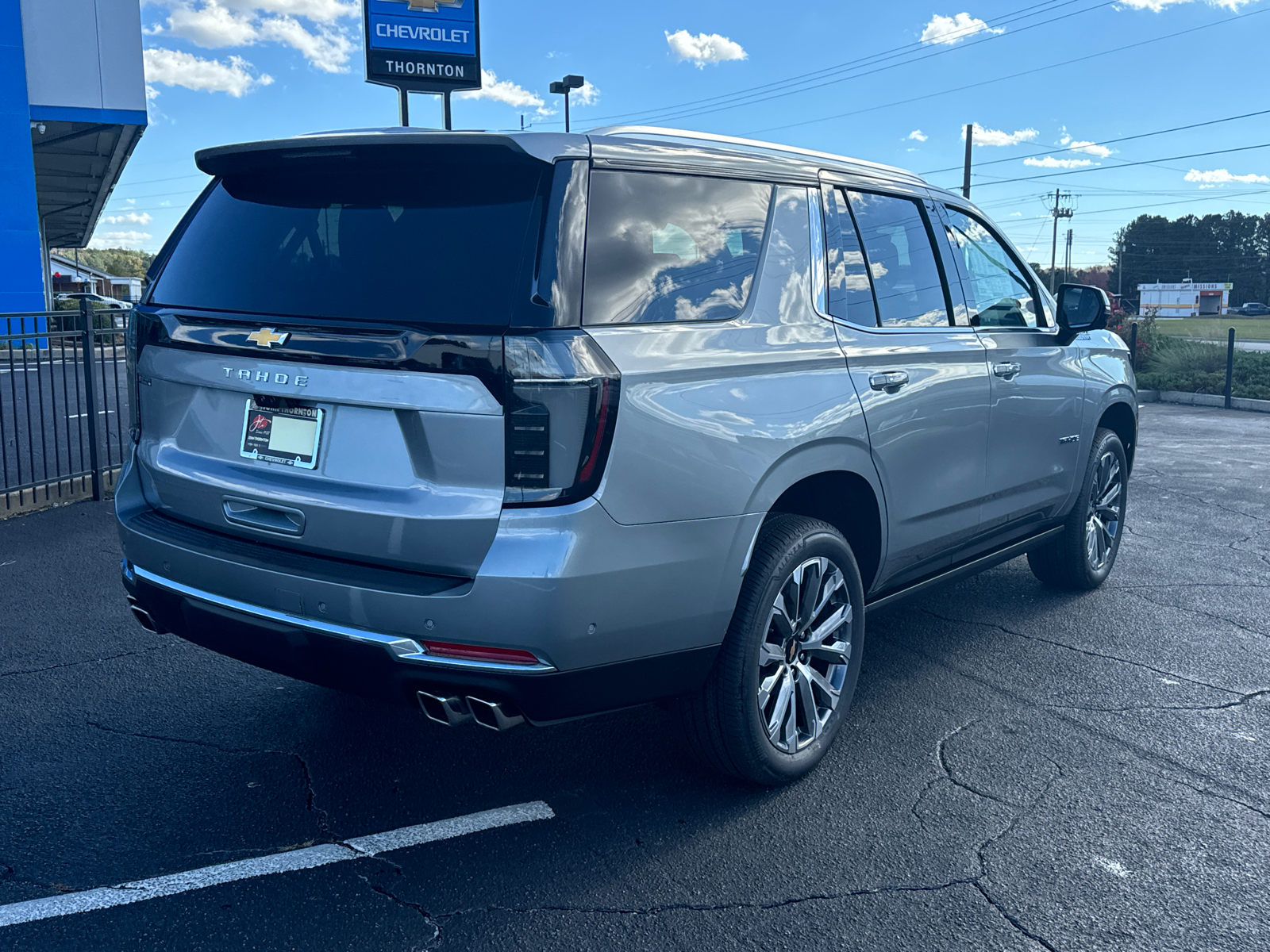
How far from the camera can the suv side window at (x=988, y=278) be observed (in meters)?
4.59

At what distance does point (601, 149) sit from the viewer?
2949mm

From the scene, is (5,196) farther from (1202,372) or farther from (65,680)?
(1202,372)

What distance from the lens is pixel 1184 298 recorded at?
10538 centimetres

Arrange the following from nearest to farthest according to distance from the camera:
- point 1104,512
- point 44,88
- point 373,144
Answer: point 373,144, point 1104,512, point 44,88

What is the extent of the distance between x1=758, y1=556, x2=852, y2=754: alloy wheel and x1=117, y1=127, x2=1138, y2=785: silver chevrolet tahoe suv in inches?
0.5

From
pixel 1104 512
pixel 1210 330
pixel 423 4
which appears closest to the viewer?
pixel 1104 512

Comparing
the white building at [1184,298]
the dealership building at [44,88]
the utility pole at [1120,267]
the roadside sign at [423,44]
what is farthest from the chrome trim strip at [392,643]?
the utility pole at [1120,267]

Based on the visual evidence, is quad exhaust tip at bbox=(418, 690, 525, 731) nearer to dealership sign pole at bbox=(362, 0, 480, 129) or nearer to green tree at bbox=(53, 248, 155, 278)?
dealership sign pole at bbox=(362, 0, 480, 129)

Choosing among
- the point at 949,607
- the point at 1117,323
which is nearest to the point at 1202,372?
the point at 1117,323

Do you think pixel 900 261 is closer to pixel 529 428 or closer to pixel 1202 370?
pixel 529 428

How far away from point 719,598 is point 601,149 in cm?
129

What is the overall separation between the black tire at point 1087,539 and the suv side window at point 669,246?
9.72ft

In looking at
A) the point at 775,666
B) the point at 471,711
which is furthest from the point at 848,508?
the point at 471,711

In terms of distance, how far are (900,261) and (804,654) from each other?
5.27ft
